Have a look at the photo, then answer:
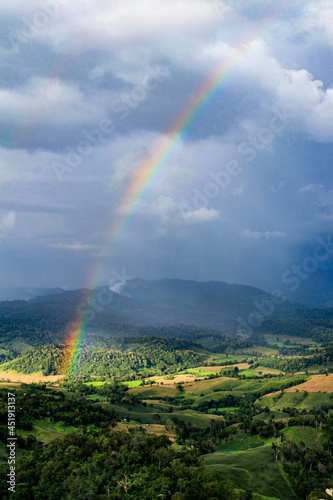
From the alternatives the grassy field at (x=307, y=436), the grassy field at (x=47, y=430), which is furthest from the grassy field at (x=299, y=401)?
the grassy field at (x=47, y=430)

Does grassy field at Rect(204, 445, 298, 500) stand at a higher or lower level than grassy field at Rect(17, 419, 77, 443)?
lower

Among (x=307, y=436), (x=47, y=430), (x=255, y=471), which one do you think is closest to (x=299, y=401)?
(x=307, y=436)

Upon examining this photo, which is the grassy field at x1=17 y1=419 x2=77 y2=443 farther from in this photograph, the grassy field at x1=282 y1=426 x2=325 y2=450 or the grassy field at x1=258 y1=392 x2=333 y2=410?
the grassy field at x1=258 y1=392 x2=333 y2=410

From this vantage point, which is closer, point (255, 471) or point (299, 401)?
point (255, 471)

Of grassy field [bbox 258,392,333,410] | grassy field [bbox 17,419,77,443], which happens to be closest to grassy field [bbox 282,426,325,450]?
grassy field [bbox 258,392,333,410]

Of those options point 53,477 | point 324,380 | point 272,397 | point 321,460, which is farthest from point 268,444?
point 324,380

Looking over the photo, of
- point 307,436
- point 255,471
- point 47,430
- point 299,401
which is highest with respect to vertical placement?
point 47,430

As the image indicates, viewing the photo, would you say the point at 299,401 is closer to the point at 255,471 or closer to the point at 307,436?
the point at 307,436

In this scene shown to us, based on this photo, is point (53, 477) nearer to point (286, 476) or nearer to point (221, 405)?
point (286, 476)
